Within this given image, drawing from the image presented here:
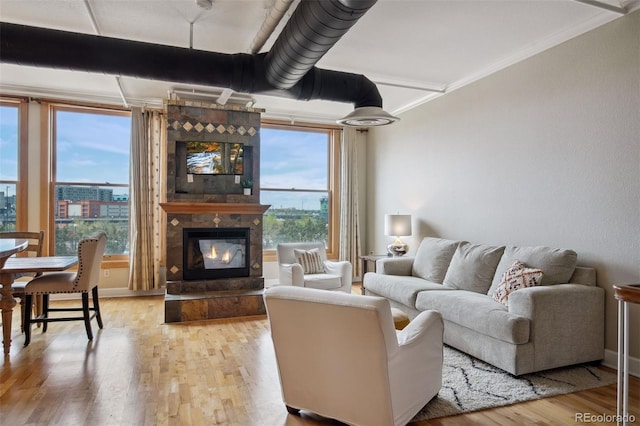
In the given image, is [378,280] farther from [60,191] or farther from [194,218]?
[60,191]

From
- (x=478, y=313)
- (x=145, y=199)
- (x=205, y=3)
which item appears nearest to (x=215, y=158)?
(x=145, y=199)

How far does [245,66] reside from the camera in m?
3.57

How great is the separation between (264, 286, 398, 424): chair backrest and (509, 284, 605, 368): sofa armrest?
1.49 m

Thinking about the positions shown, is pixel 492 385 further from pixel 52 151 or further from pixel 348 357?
pixel 52 151

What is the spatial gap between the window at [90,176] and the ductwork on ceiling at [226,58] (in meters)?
3.07

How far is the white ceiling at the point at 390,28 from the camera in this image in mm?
3219

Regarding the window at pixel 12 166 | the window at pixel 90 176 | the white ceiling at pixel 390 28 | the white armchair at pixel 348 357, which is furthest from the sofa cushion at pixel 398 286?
the window at pixel 12 166

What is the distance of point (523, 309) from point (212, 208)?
3.84 meters

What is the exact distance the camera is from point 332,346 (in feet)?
7.11

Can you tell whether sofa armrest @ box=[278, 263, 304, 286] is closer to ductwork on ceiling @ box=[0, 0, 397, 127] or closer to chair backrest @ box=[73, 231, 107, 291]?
ductwork on ceiling @ box=[0, 0, 397, 127]

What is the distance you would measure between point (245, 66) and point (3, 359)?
125 inches

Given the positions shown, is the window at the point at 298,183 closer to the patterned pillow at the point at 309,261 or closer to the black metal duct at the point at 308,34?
the patterned pillow at the point at 309,261

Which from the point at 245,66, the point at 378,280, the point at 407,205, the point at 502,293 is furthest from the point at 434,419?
the point at 407,205

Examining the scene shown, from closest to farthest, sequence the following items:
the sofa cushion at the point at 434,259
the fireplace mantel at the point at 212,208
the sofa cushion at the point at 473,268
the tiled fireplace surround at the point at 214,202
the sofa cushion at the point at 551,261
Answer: the sofa cushion at the point at 551,261 → the sofa cushion at the point at 473,268 → the sofa cushion at the point at 434,259 → the tiled fireplace surround at the point at 214,202 → the fireplace mantel at the point at 212,208
